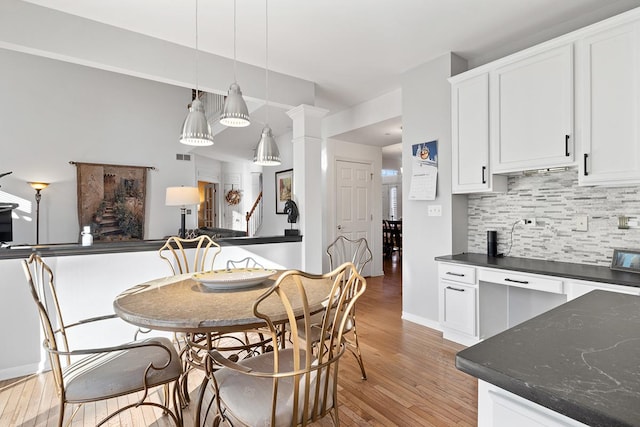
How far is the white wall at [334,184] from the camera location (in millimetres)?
5285

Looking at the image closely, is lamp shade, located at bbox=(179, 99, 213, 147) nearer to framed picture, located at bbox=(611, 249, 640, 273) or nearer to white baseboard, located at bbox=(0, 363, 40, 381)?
white baseboard, located at bbox=(0, 363, 40, 381)

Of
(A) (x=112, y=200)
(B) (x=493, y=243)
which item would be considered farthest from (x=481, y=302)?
(A) (x=112, y=200)

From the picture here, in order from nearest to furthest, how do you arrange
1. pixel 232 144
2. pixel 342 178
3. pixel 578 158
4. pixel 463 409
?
pixel 463 409 < pixel 578 158 < pixel 342 178 < pixel 232 144

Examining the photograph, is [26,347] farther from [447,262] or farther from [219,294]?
[447,262]

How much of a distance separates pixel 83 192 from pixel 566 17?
22.1 feet

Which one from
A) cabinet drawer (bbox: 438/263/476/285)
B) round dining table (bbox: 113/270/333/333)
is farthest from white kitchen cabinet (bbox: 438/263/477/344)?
round dining table (bbox: 113/270/333/333)

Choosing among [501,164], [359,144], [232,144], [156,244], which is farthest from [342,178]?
[156,244]

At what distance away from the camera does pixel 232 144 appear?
6520mm

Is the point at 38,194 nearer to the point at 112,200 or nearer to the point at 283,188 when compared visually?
the point at 112,200

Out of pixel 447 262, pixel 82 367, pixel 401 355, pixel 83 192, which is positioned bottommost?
pixel 401 355

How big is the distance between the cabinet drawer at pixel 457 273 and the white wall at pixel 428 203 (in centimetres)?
25

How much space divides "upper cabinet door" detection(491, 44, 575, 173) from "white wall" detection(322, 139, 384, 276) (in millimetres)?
2783

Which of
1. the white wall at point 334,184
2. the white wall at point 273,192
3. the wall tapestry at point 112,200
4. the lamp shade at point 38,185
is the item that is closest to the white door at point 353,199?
the white wall at point 334,184

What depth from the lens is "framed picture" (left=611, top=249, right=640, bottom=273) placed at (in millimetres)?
2254
